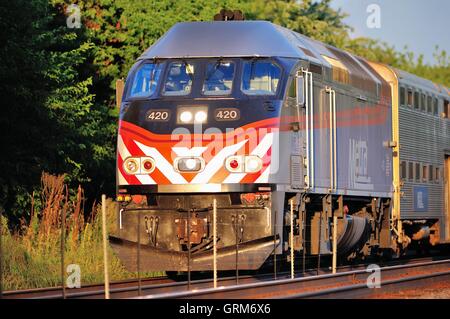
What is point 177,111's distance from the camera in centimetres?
1612

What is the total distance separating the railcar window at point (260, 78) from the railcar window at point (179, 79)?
33.4 inches

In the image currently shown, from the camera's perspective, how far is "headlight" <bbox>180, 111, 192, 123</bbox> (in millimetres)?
16016

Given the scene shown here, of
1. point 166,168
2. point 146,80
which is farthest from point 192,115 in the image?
point 146,80

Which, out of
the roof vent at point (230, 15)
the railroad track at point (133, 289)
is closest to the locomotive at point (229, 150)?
the railroad track at point (133, 289)

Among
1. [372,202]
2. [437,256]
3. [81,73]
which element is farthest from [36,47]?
[437,256]

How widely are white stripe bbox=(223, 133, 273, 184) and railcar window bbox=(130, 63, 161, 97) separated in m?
1.91

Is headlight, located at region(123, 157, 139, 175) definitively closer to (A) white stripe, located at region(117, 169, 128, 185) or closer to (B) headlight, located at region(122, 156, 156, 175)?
(B) headlight, located at region(122, 156, 156, 175)

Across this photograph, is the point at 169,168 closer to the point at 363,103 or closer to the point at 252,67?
the point at 252,67

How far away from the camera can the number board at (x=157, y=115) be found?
16.1m

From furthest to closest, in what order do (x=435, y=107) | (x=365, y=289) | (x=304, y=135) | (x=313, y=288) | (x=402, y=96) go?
(x=435, y=107) < (x=402, y=96) < (x=304, y=135) < (x=313, y=288) < (x=365, y=289)

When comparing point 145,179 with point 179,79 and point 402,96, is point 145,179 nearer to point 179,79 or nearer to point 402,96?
point 179,79

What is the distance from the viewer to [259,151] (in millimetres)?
15750

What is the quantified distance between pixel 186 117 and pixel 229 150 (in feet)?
2.78

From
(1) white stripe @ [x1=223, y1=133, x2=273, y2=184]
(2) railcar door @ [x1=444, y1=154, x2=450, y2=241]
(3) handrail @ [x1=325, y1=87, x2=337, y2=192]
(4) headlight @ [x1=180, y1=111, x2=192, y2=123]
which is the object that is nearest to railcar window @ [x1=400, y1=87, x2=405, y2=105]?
(2) railcar door @ [x1=444, y1=154, x2=450, y2=241]
